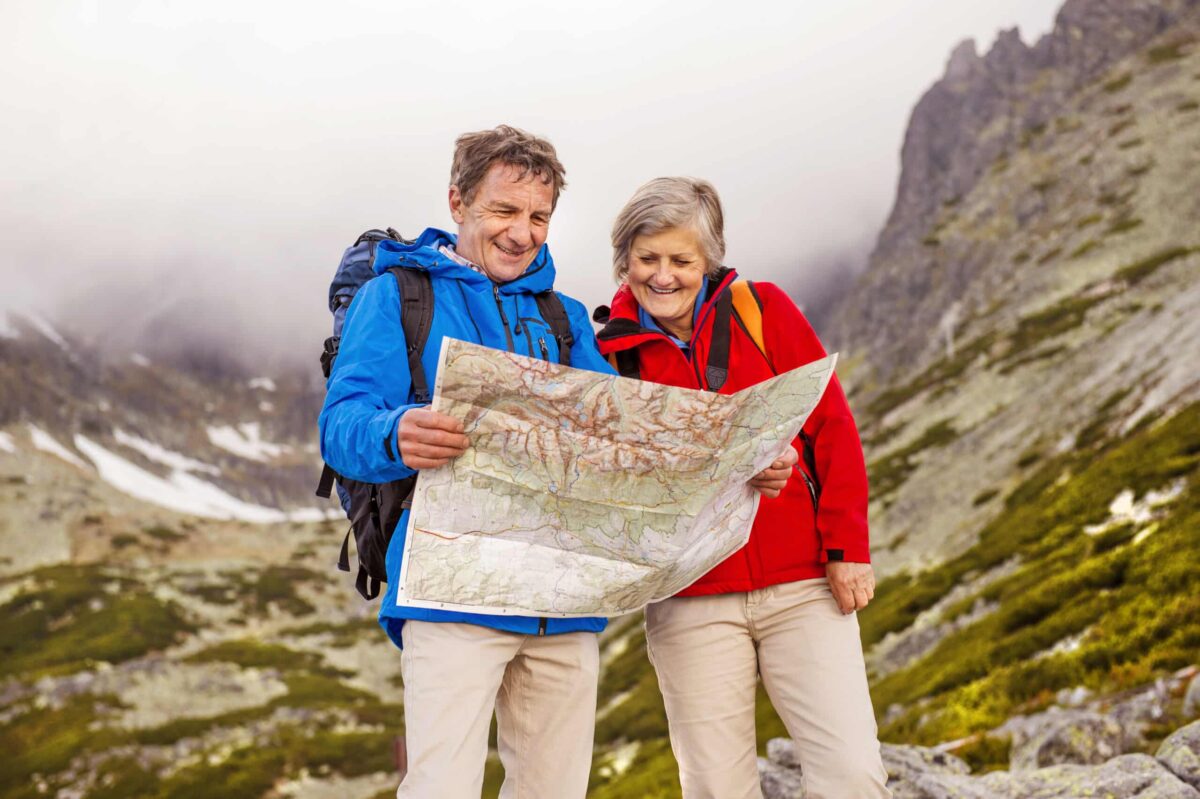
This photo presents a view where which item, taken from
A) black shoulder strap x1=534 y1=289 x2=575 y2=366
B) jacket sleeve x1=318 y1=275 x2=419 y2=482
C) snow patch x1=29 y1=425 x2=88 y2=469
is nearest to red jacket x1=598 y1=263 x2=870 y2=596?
black shoulder strap x1=534 y1=289 x2=575 y2=366

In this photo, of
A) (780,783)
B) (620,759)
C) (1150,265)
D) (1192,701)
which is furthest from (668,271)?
(1150,265)

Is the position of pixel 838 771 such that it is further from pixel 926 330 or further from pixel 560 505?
pixel 926 330

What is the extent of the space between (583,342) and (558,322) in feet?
0.76

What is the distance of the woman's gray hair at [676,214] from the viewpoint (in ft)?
18.2

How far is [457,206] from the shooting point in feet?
16.8

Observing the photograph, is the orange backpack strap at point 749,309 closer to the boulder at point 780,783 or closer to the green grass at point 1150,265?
the boulder at point 780,783

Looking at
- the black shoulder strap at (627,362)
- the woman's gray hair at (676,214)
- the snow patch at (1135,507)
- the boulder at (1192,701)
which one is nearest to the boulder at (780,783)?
the boulder at (1192,701)

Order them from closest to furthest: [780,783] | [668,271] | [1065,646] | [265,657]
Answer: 1. [668,271]
2. [780,783]
3. [1065,646]
4. [265,657]

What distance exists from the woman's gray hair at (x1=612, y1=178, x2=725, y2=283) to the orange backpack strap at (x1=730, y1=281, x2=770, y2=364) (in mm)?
222

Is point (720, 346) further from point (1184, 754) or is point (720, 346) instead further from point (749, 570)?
point (1184, 754)

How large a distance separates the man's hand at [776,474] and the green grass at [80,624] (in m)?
73.8

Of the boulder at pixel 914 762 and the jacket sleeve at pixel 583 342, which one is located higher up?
the jacket sleeve at pixel 583 342

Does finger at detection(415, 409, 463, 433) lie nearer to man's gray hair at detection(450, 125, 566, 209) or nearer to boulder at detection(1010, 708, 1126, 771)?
man's gray hair at detection(450, 125, 566, 209)

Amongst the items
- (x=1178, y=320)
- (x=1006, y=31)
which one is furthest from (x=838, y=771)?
(x=1006, y=31)
